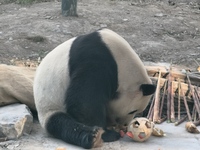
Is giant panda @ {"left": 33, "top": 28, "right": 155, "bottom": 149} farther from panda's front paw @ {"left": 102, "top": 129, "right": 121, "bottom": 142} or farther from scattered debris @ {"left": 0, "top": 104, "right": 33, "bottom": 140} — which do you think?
scattered debris @ {"left": 0, "top": 104, "right": 33, "bottom": 140}

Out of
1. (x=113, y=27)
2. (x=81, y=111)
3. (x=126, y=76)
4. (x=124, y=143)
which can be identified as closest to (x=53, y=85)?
(x=81, y=111)

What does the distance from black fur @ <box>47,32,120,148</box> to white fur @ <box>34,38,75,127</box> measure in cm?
7

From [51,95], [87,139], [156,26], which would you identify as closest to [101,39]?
[51,95]

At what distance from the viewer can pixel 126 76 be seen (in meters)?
4.29

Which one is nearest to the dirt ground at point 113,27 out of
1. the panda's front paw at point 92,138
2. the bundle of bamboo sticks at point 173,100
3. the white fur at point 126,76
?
the bundle of bamboo sticks at point 173,100

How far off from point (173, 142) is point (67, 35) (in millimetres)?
4660

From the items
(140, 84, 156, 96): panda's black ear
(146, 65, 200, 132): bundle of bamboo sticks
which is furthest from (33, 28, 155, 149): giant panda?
(146, 65, 200, 132): bundle of bamboo sticks

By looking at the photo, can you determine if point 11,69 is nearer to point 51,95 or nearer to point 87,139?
point 51,95

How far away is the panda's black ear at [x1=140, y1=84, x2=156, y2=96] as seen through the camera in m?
4.32

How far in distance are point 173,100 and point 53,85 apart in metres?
1.56

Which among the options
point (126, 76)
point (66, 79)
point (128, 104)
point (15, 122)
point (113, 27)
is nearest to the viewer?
point (15, 122)

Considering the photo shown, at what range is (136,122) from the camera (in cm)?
423

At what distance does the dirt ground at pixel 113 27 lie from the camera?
7926 mm

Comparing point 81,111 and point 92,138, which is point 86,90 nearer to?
point 81,111
